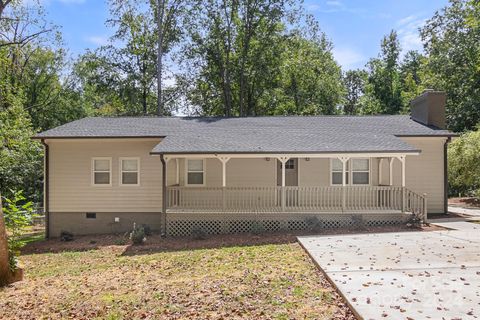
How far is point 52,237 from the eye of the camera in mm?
14836

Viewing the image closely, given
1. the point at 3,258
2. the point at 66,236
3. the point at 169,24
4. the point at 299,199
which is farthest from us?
the point at 169,24

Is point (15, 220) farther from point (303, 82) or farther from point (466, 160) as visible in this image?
point (303, 82)

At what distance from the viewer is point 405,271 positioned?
23.5 ft

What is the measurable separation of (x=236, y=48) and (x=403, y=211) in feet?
71.2

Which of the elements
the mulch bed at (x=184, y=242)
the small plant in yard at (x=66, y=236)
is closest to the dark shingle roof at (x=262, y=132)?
the mulch bed at (x=184, y=242)

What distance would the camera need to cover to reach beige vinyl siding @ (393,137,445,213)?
1474 centimetres

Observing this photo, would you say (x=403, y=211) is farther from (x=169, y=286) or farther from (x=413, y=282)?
(x=169, y=286)

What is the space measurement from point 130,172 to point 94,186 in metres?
1.58

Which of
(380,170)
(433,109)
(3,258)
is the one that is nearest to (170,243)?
(3,258)

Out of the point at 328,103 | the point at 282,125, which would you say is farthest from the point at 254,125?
the point at 328,103

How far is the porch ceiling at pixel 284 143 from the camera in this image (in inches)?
505

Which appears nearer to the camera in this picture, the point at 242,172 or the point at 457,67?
the point at 242,172

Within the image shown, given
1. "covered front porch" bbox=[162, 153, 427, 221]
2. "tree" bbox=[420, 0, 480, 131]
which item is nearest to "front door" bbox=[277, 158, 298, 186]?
"covered front porch" bbox=[162, 153, 427, 221]

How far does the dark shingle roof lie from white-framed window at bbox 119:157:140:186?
1114 mm
